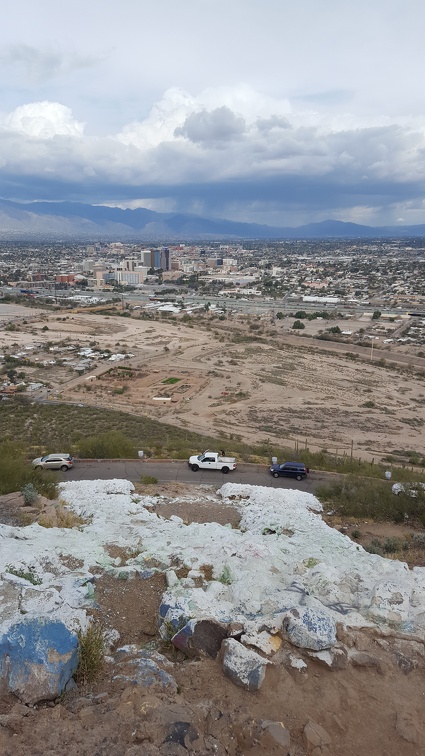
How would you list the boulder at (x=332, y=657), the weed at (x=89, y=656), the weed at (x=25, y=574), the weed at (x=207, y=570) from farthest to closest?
the weed at (x=207, y=570)
the weed at (x=25, y=574)
the boulder at (x=332, y=657)
the weed at (x=89, y=656)

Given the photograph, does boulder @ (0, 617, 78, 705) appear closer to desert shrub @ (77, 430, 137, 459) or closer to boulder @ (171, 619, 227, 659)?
boulder @ (171, 619, 227, 659)

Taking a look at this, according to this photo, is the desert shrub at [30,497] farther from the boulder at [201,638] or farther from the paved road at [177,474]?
the boulder at [201,638]

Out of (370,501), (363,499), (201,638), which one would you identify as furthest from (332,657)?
(363,499)

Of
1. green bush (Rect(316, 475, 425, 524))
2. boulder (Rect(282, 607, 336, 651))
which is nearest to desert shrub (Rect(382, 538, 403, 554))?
green bush (Rect(316, 475, 425, 524))

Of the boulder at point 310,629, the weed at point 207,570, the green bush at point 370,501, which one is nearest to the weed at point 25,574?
the weed at point 207,570

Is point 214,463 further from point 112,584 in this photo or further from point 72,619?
point 72,619

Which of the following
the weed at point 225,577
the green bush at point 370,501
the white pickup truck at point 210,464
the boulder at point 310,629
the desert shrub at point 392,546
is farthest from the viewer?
the white pickup truck at point 210,464
